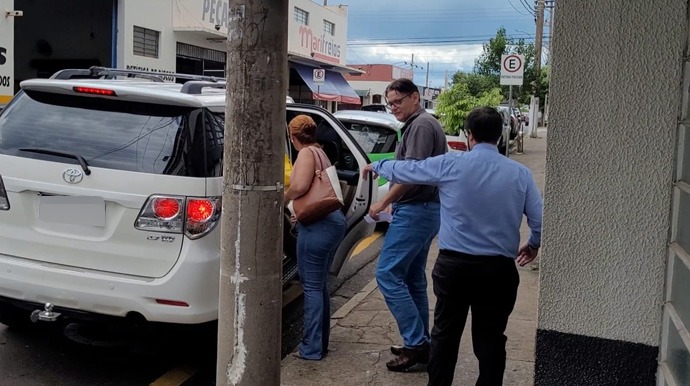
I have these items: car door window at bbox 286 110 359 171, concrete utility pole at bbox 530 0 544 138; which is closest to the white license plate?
car door window at bbox 286 110 359 171

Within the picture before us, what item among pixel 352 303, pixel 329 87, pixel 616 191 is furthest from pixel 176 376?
pixel 329 87

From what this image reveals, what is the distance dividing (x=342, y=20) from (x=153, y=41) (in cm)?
1467

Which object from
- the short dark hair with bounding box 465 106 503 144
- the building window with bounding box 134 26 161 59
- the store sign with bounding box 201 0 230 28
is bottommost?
the short dark hair with bounding box 465 106 503 144

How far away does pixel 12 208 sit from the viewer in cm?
407

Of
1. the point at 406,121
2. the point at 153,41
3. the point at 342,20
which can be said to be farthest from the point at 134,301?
the point at 342,20

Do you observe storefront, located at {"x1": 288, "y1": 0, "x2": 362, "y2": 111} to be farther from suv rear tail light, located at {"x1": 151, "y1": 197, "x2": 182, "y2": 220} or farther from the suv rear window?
suv rear tail light, located at {"x1": 151, "y1": 197, "x2": 182, "y2": 220}

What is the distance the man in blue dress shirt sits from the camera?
3492mm

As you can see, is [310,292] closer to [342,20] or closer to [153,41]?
[153,41]

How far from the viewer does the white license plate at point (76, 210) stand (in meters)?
3.90

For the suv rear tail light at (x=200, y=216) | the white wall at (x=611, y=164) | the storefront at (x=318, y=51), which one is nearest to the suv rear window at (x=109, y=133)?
the suv rear tail light at (x=200, y=216)

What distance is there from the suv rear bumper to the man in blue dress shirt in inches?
50.1

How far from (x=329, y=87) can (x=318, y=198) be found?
27740 millimetres

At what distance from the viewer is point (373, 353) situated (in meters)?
4.75

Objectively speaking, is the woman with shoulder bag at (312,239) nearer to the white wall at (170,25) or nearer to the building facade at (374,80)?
the white wall at (170,25)
